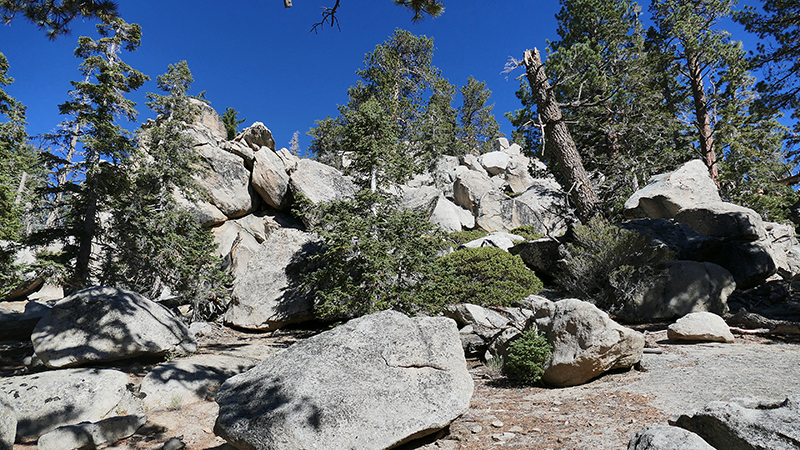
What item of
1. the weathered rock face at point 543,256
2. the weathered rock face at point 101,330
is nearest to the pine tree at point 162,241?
the weathered rock face at point 101,330

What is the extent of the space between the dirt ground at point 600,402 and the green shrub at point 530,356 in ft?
0.61

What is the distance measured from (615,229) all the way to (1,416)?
11.2m

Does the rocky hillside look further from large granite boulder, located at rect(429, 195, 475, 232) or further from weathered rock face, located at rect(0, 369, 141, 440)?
large granite boulder, located at rect(429, 195, 475, 232)

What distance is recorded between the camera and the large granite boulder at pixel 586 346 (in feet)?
15.9

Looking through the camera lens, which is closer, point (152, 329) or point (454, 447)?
point (454, 447)

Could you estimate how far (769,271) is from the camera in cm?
969

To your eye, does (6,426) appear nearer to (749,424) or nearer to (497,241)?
(749,424)

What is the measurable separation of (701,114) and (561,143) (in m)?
10.8

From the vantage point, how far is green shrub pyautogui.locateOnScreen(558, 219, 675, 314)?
8.82 m

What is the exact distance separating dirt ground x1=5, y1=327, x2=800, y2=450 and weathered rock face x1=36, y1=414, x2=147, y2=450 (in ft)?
0.40

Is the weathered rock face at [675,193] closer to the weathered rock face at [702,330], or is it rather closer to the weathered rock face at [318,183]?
the weathered rock face at [702,330]

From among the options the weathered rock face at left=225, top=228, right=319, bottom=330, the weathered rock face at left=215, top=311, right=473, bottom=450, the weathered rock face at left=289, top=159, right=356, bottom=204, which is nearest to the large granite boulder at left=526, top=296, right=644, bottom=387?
the weathered rock face at left=215, top=311, right=473, bottom=450

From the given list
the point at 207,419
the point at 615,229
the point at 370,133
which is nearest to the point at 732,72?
the point at 615,229

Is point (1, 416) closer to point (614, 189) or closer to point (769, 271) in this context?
point (769, 271)
